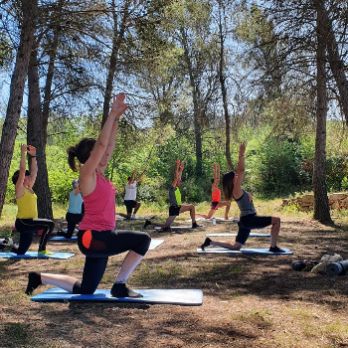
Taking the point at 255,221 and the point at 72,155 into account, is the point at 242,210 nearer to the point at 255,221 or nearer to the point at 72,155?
the point at 255,221

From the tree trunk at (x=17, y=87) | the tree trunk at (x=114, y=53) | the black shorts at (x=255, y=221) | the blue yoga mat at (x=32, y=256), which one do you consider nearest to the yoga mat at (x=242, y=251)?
the black shorts at (x=255, y=221)

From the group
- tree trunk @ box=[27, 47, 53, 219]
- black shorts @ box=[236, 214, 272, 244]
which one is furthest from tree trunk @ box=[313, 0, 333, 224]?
tree trunk @ box=[27, 47, 53, 219]

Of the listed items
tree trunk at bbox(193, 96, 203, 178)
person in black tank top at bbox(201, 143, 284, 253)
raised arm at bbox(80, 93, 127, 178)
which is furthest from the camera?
tree trunk at bbox(193, 96, 203, 178)

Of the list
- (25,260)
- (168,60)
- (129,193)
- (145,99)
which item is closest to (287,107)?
(168,60)

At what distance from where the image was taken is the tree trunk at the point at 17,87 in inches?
267

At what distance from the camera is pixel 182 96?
2773 centimetres

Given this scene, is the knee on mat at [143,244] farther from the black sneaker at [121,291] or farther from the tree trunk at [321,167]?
→ the tree trunk at [321,167]

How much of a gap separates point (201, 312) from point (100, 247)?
1.08 m

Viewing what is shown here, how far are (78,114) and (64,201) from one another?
442 inches

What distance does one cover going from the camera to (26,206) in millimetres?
7906

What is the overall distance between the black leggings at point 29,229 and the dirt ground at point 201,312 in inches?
22.1

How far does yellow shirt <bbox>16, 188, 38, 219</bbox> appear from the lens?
790 cm

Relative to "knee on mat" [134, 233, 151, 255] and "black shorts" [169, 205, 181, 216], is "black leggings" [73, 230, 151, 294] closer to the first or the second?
"knee on mat" [134, 233, 151, 255]

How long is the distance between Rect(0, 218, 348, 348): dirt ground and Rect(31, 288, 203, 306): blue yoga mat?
79mm
